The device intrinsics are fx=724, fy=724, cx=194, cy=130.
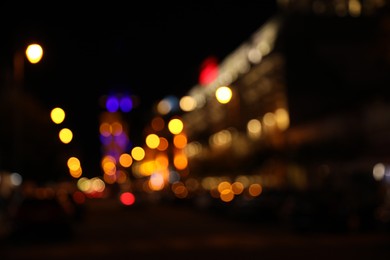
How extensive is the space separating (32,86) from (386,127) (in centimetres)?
3917

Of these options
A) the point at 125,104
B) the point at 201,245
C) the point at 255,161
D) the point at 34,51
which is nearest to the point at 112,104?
the point at 125,104

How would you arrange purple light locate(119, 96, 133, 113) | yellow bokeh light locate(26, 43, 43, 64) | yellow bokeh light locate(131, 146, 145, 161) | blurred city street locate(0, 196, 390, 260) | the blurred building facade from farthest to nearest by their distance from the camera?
1. yellow bokeh light locate(131, 146, 145, 161)
2. purple light locate(119, 96, 133, 113)
3. the blurred building facade
4. yellow bokeh light locate(26, 43, 43, 64)
5. blurred city street locate(0, 196, 390, 260)

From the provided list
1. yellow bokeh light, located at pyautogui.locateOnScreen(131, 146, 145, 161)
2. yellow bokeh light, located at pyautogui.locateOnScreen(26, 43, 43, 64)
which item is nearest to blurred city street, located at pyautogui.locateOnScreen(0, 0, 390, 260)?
yellow bokeh light, located at pyautogui.locateOnScreen(26, 43, 43, 64)

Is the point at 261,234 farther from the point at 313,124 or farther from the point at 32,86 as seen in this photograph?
the point at 32,86

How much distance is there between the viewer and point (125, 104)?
10788 cm

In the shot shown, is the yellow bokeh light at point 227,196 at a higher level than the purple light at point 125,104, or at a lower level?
lower

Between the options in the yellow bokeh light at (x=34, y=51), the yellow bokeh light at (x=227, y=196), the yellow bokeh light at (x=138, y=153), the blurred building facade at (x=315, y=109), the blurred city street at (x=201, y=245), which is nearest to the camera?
the blurred city street at (x=201, y=245)

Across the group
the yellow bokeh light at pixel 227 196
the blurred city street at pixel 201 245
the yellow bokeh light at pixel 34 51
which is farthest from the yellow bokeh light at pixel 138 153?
the yellow bokeh light at pixel 34 51

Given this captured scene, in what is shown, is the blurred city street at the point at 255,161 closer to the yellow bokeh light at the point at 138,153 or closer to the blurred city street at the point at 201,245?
the blurred city street at the point at 201,245

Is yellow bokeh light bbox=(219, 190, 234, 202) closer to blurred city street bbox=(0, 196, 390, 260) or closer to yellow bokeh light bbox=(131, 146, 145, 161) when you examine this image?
blurred city street bbox=(0, 196, 390, 260)

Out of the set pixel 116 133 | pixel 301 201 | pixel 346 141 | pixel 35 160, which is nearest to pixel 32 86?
pixel 35 160

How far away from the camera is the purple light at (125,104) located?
10583 cm

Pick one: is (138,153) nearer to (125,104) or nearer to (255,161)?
(125,104)

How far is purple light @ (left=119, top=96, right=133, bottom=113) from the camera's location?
347 feet
